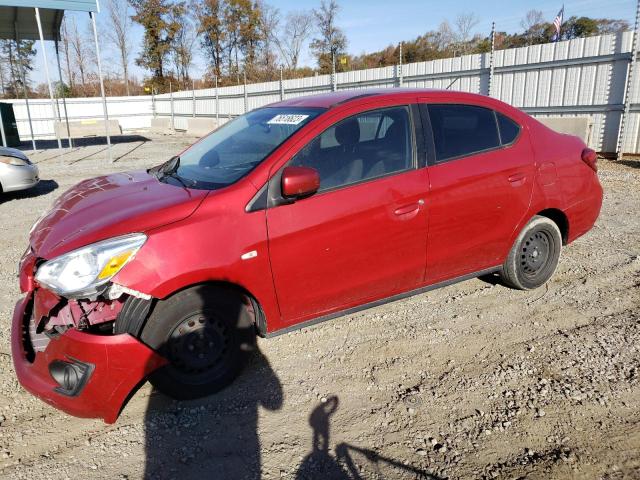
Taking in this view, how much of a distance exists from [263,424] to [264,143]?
177 cm

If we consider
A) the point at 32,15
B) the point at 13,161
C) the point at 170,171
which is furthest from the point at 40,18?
the point at 170,171

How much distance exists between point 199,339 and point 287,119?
162cm

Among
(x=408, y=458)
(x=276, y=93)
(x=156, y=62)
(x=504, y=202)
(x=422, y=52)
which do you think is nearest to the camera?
(x=408, y=458)

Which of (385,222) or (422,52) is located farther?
(422,52)

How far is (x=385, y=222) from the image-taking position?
3123 millimetres

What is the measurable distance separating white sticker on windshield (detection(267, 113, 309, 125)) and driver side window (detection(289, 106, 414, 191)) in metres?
0.24

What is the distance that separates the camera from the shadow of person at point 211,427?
7.66 ft

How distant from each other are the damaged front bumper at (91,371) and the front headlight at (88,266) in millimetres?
237

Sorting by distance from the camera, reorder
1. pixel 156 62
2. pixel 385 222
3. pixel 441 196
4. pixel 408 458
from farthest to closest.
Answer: pixel 156 62, pixel 441 196, pixel 385 222, pixel 408 458

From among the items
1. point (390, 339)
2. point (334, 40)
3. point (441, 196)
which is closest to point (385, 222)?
point (441, 196)

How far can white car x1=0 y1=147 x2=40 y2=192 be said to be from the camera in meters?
8.38

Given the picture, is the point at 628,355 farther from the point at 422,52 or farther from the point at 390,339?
the point at 422,52

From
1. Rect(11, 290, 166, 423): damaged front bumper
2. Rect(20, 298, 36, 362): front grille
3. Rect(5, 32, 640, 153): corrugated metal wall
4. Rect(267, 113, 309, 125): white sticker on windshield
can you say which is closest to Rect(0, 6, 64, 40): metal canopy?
Rect(5, 32, 640, 153): corrugated metal wall

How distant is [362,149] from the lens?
10.5 feet
